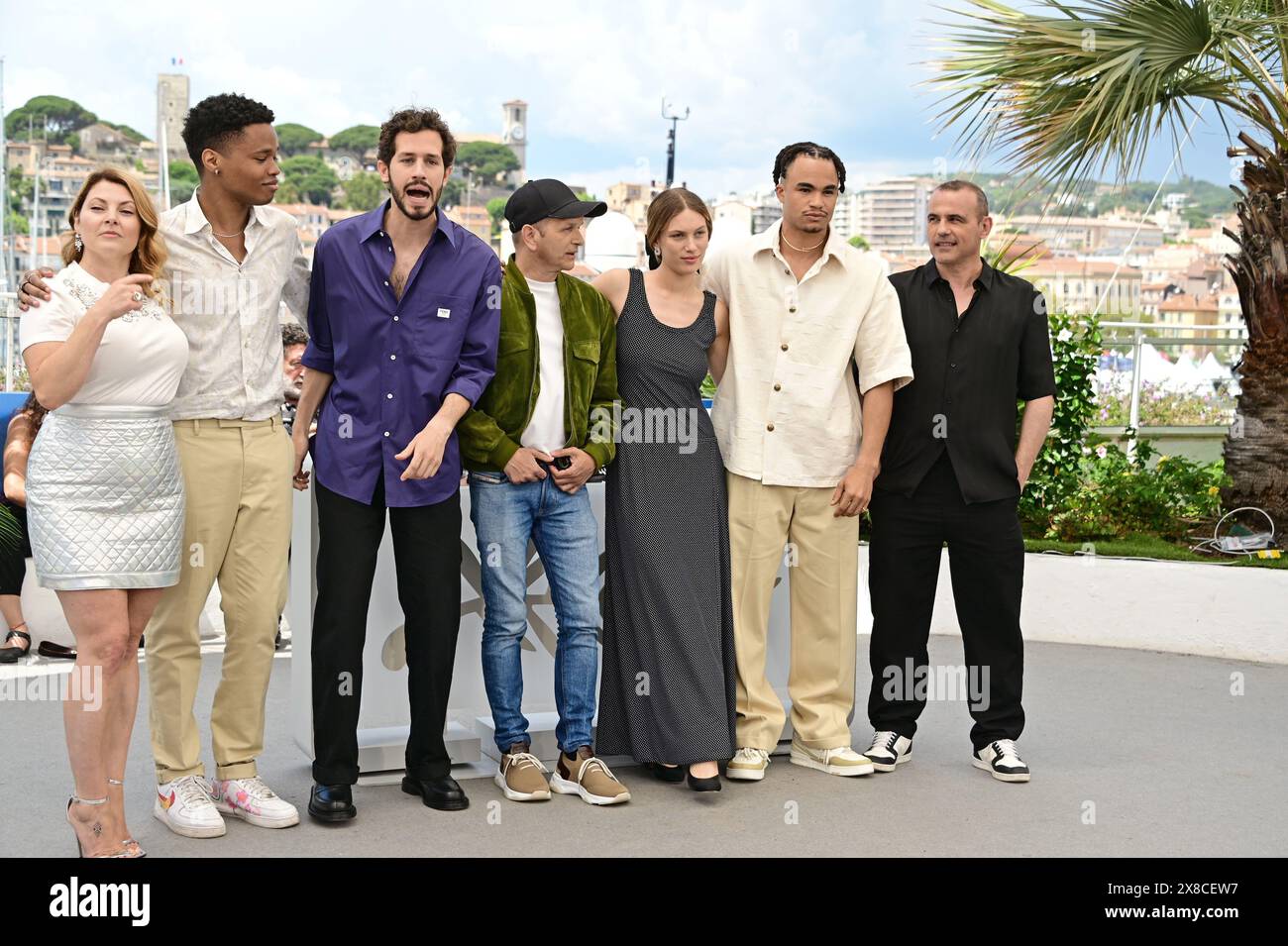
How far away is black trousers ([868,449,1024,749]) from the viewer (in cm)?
488

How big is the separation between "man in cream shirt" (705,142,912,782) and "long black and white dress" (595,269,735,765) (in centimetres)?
16

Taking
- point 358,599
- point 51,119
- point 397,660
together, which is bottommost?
point 397,660

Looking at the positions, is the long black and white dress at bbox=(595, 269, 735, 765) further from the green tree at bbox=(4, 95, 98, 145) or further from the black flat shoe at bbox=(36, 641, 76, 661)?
the green tree at bbox=(4, 95, 98, 145)

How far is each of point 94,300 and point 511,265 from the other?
132cm

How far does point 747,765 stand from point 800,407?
1.21 metres

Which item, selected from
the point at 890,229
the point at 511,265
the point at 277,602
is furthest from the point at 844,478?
the point at 890,229

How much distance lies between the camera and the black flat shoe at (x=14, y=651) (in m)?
6.52

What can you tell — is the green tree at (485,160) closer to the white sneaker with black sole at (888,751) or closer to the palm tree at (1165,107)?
the palm tree at (1165,107)

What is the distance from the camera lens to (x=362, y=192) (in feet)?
403

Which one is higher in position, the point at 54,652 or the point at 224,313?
the point at 224,313

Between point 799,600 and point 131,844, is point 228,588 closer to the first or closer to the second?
point 131,844

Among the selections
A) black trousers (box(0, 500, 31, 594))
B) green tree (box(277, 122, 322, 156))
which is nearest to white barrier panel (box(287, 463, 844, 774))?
black trousers (box(0, 500, 31, 594))

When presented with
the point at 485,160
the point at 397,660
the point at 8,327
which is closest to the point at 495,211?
the point at 485,160

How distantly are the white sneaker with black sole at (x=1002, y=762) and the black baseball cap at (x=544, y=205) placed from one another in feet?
7.52
